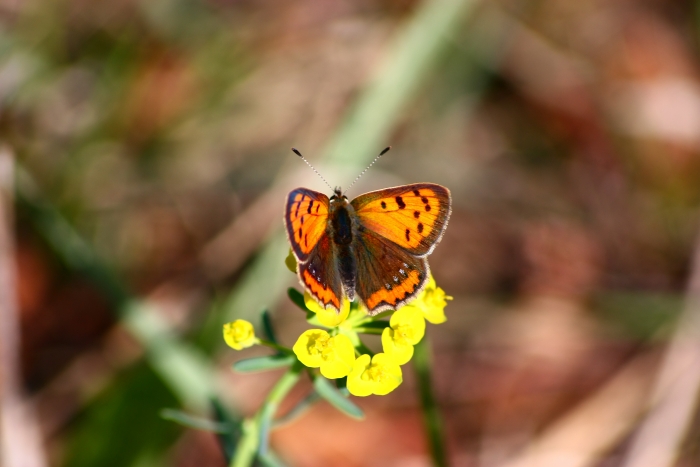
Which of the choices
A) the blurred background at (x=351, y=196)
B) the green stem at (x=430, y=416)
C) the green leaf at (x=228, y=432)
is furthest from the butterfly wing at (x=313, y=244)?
the blurred background at (x=351, y=196)

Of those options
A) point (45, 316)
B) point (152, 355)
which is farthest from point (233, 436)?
point (45, 316)

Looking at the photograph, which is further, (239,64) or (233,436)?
(239,64)

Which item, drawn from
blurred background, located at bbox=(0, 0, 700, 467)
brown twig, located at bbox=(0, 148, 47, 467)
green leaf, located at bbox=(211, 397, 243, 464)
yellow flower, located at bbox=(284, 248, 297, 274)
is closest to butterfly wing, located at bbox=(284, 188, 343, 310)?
yellow flower, located at bbox=(284, 248, 297, 274)

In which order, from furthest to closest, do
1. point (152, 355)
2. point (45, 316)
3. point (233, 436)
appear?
point (45, 316), point (152, 355), point (233, 436)

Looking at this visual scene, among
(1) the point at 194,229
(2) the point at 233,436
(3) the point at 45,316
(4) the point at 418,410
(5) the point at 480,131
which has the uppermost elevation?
(5) the point at 480,131

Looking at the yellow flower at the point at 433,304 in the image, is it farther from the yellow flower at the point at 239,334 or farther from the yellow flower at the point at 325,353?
the yellow flower at the point at 239,334

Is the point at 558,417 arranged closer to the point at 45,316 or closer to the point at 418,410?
the point at 418,410
